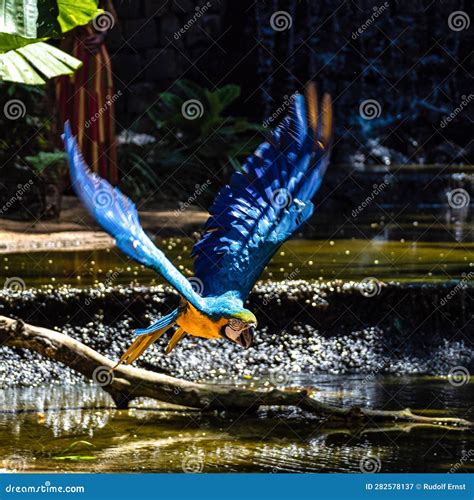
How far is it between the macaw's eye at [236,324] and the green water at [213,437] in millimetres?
1158

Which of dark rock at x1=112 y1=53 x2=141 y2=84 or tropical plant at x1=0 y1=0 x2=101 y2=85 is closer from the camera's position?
tropical plant at x1=0 y1=0 x2=101 y2=85

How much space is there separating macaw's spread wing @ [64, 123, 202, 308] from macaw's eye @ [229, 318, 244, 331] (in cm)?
20

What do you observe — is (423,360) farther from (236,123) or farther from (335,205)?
(236,123)

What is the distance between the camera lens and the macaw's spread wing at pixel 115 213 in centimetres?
441

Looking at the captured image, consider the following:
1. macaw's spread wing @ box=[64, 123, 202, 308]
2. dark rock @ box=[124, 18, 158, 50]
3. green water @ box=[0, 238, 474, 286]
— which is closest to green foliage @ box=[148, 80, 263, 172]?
dark rock @ box=[124, 18, 158, 50]

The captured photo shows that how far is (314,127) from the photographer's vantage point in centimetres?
534

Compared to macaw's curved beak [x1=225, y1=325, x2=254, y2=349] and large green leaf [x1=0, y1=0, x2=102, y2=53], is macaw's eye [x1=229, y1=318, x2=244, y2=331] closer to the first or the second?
macaw's curved beak [x1=225, y1=325, x2=254, y2=349]

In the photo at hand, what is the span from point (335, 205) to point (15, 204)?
373 cm

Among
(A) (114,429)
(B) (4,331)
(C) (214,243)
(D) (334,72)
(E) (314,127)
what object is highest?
(D) (334,72)

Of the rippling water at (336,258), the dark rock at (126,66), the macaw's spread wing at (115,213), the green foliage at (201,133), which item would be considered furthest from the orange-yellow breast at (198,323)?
the dark rock at (126,66)

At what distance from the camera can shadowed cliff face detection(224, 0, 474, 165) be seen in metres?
18.6

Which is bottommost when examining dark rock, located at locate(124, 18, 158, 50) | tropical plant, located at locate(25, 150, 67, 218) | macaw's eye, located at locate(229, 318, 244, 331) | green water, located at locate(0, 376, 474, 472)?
green water, located at locate(0, 376, 474, 472)

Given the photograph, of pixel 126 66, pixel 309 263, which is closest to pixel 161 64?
pixel 126 66

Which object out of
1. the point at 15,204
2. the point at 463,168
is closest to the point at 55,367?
the point at 15,204
